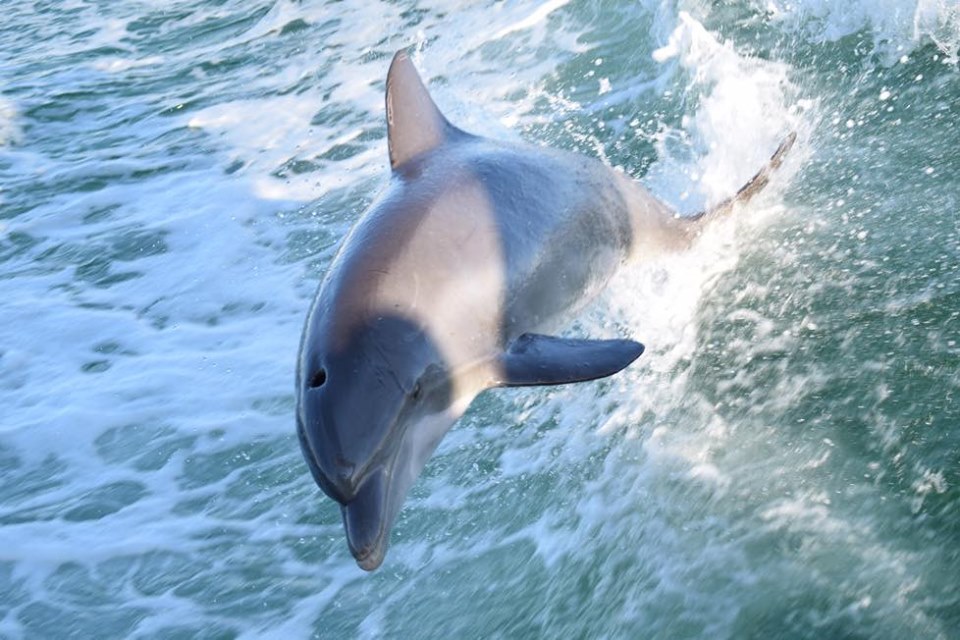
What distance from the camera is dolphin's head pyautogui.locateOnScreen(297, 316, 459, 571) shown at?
430 centimetres

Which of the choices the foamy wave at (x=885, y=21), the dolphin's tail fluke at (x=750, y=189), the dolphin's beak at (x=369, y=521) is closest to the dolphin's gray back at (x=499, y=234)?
the dolphin's beak at (x=369, y=521)

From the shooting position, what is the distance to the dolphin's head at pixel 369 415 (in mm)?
4305

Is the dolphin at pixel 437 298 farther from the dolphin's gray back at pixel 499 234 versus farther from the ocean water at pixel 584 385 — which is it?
the ocean water at pixel 584 385

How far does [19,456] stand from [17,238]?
13.3ft

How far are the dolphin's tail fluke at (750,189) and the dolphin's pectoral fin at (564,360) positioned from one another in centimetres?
245

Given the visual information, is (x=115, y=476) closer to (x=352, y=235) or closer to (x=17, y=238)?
(x=352, y=235)

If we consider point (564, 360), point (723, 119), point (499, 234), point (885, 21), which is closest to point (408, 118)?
point (499, 234)

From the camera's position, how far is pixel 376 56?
42.5 ft

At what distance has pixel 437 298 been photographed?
4.98 metres

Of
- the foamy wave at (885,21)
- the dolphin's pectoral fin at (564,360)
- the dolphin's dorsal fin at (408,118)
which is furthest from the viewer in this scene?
the foamy wave at (885,21)

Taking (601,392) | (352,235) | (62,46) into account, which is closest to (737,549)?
(601,392)

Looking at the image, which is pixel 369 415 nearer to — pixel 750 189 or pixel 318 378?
pixel 318 378

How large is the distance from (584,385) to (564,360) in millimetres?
1421

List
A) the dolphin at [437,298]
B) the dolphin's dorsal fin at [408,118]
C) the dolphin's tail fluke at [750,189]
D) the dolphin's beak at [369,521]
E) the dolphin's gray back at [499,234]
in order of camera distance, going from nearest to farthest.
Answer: the dolphin's beak at [369,521] < the dolphin at [437,298] < the dolphin's gray back at [499,234] < the dolphin's dorsal fin at [408,118] < the dolphin's tail fluke at [750,189]
